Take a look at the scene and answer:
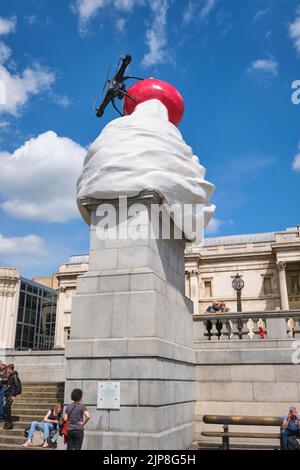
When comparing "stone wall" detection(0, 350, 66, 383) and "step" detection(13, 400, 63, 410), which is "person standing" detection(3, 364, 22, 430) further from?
"stone wall" detection(0, 350, 66, 383)

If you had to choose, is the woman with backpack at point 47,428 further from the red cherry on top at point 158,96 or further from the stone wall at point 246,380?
the red cherry on top at point 158,96

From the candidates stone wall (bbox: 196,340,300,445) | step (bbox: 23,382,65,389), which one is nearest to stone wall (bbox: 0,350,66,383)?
step (bbox: 23,382,65,389)

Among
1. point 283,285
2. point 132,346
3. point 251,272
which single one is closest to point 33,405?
point 132,346

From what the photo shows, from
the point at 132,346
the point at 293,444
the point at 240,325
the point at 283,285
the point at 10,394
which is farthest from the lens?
the point at 283,285

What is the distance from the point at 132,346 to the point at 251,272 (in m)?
43.6

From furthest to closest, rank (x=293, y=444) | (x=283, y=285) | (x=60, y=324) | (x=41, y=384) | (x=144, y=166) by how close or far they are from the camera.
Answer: (x=60, y=324) < (x=283, y=285) < (x=41, y=384) < (x=144, y=166) < (x=293, y=444)

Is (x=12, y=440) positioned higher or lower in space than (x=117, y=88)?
lower

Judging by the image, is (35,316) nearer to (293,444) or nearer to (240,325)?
(240,325)

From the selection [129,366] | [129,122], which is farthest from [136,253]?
[129,122]

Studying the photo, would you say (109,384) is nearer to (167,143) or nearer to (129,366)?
(129,366)

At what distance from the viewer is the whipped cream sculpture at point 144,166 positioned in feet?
29.7

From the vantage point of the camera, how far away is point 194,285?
50125mm
